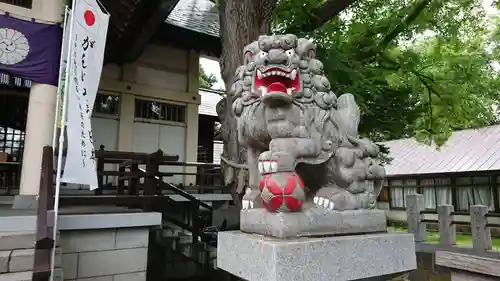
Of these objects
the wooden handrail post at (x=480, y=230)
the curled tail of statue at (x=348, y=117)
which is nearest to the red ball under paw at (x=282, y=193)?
the curled tail of statue at (x=348, y=117)

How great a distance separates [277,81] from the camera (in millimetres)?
2479

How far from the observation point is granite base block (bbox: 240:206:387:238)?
2215 mm

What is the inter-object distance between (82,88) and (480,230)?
1016cm

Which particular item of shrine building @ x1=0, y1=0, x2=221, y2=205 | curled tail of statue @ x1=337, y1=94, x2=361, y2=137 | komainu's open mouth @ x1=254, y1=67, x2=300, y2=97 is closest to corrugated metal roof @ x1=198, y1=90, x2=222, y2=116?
shrine building @ x1=0, y1=0, x2=221, y2=205

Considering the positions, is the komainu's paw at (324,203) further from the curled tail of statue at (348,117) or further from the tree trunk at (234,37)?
the tree trunk at (234,37)

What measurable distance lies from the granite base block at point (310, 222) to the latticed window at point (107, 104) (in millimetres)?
7839

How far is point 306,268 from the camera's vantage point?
2.12 metres

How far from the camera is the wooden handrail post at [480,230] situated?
933cm

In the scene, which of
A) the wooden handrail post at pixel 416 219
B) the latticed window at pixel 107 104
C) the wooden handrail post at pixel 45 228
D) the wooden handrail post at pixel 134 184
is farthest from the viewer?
the wooden handrail post at pixel 416 219

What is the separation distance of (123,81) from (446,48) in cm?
922

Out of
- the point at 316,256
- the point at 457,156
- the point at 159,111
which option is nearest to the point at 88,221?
the point at 316,256

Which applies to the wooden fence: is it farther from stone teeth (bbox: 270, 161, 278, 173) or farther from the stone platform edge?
the stone platform edge

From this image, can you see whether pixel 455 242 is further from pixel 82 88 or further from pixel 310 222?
pixel 82 88

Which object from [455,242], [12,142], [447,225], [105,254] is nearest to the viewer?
[105,254]
